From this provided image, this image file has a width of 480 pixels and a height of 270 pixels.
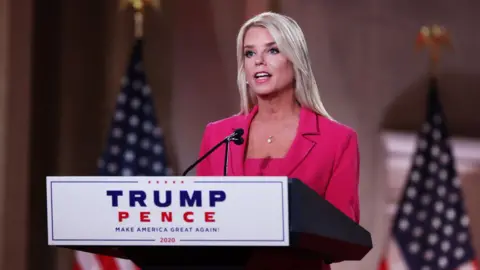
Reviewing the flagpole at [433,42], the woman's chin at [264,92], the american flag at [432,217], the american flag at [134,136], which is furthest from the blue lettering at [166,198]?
the flagpole at [433,42]

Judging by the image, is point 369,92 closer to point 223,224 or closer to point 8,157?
point 8,157

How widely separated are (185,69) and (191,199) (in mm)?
4073

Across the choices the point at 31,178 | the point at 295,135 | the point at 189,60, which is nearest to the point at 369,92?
the point at 189,60

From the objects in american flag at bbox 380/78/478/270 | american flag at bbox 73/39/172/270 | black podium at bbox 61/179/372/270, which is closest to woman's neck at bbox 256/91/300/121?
black podium at bbox 61/179/372/270

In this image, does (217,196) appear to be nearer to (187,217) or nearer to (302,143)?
(187,217)

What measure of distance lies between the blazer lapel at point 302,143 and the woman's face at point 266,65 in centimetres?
11

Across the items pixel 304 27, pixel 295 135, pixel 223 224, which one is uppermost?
pixel 304 27

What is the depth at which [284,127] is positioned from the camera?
87.4 inches

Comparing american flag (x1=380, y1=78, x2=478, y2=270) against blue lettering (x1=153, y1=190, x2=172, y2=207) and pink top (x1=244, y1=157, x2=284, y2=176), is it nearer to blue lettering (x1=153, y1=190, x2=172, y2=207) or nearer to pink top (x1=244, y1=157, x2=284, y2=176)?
pink top (x1=244, y1=157, x2=284, y2=176)

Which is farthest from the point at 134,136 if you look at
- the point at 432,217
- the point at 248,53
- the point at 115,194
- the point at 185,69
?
the point at 115,194

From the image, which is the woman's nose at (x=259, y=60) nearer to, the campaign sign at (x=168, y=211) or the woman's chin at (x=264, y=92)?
the woman's chin at (x=264, y=92)

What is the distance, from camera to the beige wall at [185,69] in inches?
215

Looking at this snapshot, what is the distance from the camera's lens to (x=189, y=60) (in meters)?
5.72

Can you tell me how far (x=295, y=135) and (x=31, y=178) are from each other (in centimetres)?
367
